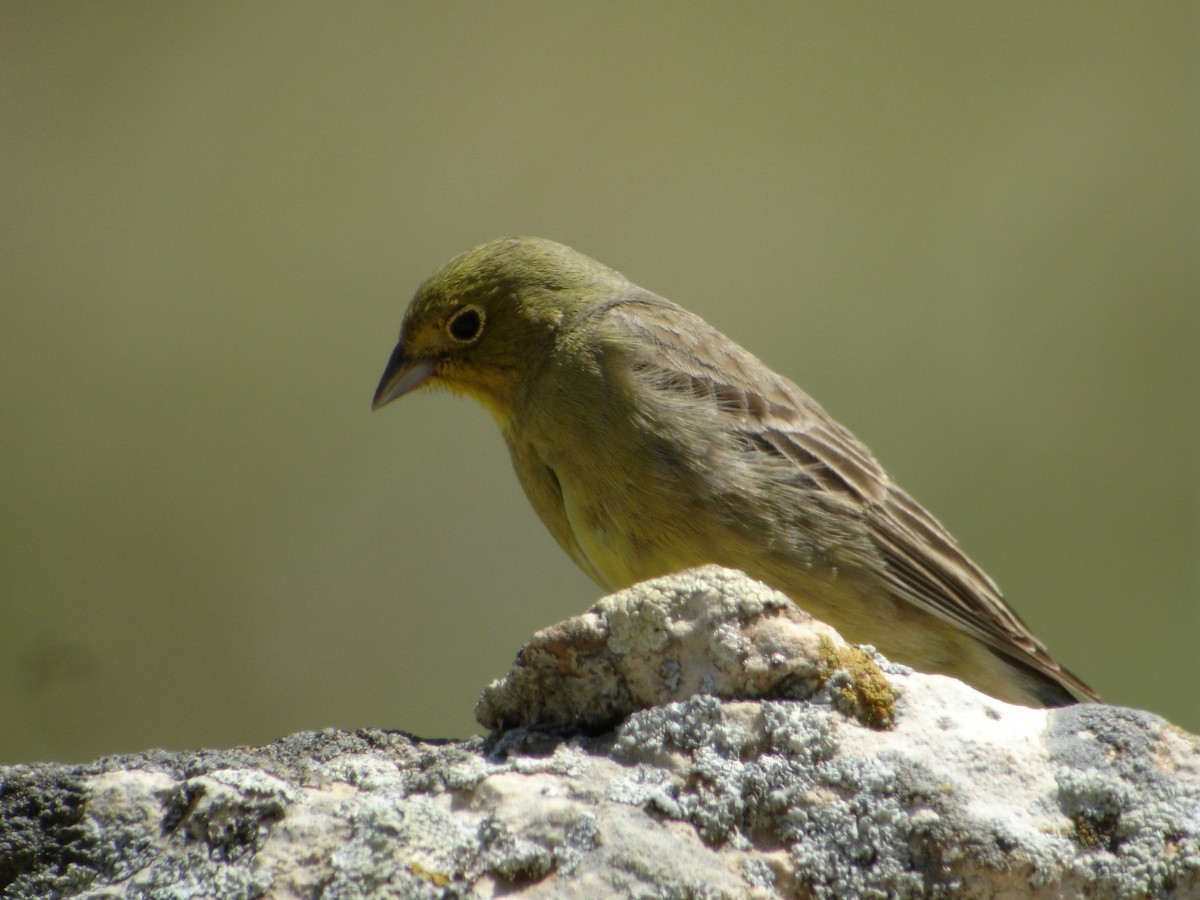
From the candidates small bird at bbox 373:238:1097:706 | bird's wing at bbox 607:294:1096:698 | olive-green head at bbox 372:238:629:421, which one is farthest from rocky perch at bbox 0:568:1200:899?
olive-green head at bbox 372:238:629:421

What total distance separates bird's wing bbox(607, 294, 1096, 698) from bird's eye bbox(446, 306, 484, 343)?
1.55 ft

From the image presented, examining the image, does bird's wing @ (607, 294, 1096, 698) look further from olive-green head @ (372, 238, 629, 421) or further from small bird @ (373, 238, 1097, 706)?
olive-green head @ (372, 238, 629, 421)

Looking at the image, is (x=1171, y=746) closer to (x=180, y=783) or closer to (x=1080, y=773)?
(x=1080, y=773)

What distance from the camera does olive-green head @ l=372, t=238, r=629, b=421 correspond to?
14.1 feet

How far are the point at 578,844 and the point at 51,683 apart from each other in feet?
17.1

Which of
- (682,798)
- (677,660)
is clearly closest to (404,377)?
(677,660)

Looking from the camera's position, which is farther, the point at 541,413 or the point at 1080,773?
the point at 541,413

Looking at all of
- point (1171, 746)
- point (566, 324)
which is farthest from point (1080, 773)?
point (566, 324)

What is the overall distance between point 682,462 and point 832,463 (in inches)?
32.3

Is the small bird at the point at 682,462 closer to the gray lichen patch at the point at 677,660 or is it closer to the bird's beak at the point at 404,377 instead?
the bird's beak at the point at 404,377

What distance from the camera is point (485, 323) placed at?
4.37m

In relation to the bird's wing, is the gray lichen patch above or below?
below

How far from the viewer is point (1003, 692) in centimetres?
410

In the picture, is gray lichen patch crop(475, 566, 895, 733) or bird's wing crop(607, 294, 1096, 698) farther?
bird's wing crop(607, 294, 1096, 698)
